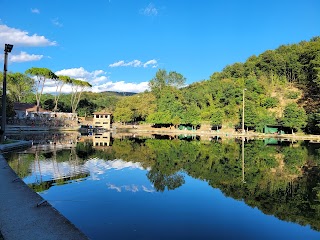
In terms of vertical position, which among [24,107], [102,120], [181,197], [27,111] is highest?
[24,107]

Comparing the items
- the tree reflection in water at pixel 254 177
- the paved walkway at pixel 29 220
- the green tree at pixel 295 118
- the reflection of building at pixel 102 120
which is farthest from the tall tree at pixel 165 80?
the paved walkway at pixel 29 220

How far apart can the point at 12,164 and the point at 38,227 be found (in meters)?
11.6

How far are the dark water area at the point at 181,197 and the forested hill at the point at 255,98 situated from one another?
34.2 metres

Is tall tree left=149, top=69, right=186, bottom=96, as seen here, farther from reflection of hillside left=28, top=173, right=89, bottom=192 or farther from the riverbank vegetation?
reflection of hillside left=28, top=173, right=89, bottom=192

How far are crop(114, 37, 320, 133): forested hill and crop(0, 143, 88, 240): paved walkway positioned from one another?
A: 44.5 m

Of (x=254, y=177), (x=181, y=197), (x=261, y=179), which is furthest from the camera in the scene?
(x=254, y=177)

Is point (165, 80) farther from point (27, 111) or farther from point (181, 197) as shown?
point (181, 197)

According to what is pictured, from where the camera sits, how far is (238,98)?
207 feet

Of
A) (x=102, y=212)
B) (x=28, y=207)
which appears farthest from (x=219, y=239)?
(x=28, y=207)

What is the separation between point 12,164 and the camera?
53.3ft

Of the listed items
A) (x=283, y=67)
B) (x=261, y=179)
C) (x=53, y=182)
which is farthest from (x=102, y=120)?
(x=261, y=179)

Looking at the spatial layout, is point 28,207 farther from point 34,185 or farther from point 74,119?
point 74,119

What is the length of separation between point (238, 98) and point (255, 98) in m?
3.64

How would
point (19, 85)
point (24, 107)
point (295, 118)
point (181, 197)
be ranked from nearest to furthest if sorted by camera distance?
1. point (181, 197)
2. point (295, 118)
3. point (24, 107)
4. point (19, 85)
